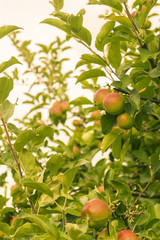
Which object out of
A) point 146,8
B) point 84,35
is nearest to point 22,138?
point 84,35

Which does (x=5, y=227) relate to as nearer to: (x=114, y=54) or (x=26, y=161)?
(x=26, y=161)

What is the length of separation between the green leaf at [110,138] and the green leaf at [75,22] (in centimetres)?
50

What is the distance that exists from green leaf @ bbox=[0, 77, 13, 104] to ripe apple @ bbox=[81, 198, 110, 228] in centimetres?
55

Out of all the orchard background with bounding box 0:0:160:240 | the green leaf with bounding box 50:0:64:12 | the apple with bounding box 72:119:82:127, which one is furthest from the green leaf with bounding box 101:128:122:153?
the apple with bounding box 72:119:82:127

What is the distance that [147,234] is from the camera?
3.52ft

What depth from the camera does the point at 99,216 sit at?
3.44 ft

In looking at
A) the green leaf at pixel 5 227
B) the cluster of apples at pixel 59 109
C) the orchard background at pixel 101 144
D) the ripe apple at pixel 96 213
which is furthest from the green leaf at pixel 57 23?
the cluster of apples at pixel 59 109

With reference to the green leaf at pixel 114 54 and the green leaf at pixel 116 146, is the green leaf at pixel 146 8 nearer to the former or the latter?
the green leaf at pixel 114 54

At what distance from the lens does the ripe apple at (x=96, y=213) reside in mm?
1042

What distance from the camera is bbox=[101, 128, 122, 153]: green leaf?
1.38 meters

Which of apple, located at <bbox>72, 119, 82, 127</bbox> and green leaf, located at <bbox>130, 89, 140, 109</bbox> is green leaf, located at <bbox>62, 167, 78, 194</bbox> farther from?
apple, located at <bbox>72, 119, 82, 127</bbox>

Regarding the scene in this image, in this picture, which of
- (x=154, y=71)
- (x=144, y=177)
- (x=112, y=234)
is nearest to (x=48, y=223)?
(x=112, y=234)

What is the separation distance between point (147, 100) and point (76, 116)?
198cm

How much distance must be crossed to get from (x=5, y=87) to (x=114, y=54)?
540 millimetres
